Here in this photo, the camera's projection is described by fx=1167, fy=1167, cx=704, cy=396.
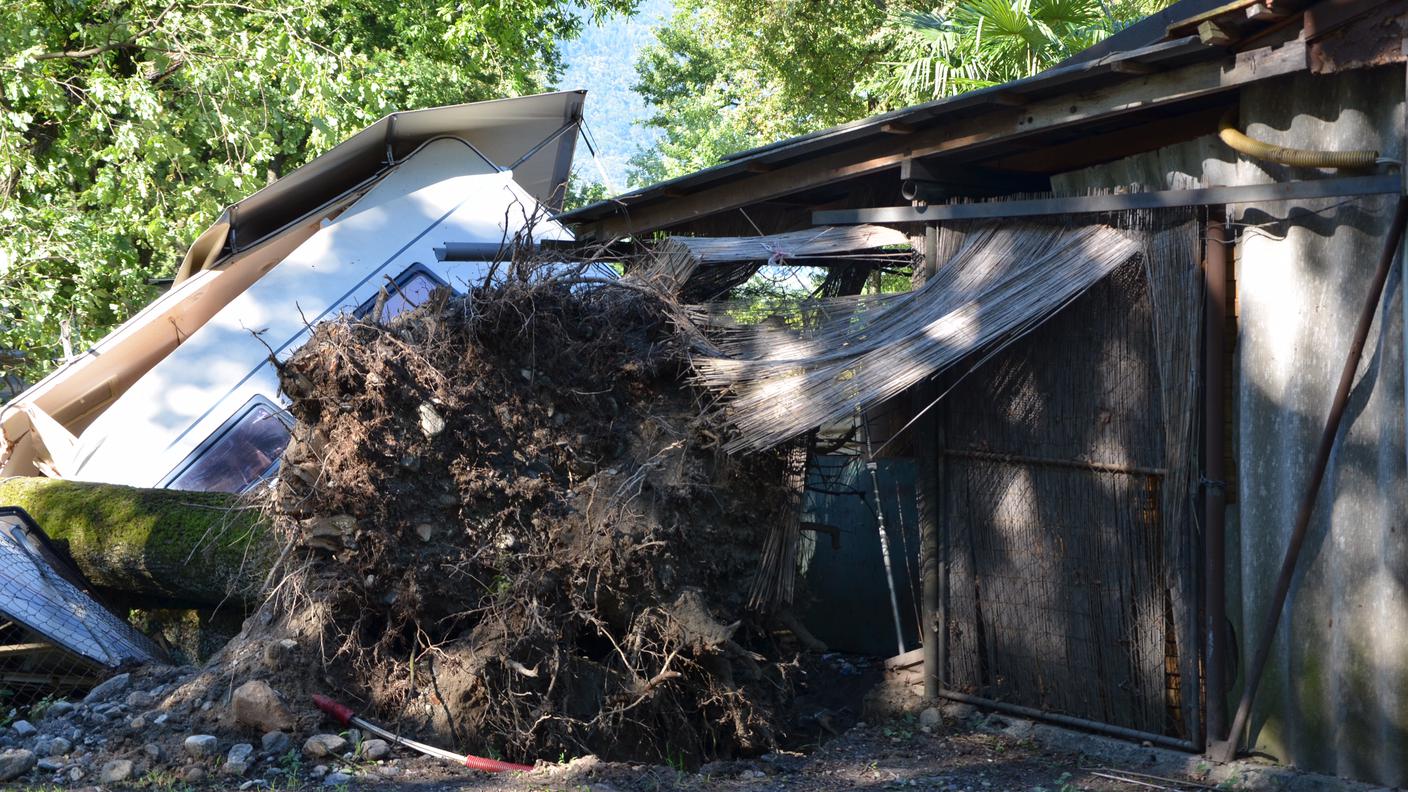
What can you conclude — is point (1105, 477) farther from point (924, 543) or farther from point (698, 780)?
point (698, 780)

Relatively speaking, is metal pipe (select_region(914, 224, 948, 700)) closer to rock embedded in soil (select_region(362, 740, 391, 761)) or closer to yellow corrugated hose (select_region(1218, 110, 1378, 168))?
yellow corrugated hose (select_region(1218, 110, 1378, 168))

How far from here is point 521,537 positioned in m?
6.64

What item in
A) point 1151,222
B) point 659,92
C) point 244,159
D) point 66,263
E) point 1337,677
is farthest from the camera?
point 659,92

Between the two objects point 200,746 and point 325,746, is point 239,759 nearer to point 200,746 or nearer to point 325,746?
point 200,746

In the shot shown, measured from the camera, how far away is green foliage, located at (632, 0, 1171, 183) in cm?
1568

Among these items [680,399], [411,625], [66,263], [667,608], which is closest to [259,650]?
[411,625]

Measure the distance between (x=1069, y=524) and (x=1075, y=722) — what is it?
1067 millimetres

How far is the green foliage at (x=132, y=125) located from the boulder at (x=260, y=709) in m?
9.48

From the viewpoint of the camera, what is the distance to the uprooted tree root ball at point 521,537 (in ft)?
21.1

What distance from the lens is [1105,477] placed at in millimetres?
6246

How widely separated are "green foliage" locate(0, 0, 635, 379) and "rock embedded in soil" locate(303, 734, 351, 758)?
992 centimetres

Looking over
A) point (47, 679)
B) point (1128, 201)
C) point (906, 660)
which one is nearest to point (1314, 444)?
point (1128, 201)

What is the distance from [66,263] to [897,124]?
12736 millimetres

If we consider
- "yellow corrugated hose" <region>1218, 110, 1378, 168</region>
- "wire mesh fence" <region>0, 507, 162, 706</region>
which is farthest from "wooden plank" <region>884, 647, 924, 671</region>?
"wire mesh fence" <region>0, 507, 162, 706</region>
